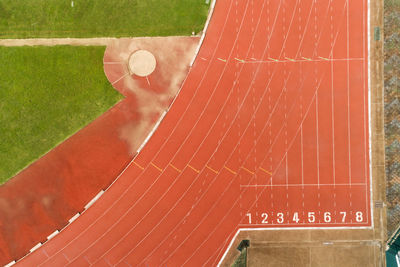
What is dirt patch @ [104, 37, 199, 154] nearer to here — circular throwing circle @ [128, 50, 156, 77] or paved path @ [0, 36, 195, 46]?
circular throwing circle @ [128, 50, 156, 77]

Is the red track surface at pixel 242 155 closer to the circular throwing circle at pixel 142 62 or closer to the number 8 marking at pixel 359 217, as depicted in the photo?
the number 8 marking at pixel 359 217

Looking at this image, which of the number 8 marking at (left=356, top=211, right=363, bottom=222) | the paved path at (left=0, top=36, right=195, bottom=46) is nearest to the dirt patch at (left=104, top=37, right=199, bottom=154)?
the paved path at (left=0, top=36, right=195, bottom=46)

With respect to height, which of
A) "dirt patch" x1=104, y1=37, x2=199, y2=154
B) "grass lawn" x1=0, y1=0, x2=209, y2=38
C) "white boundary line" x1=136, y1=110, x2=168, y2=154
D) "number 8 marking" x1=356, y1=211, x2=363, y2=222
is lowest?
"number 8 marking" x1=356, y1=211, x2=363, y2=222

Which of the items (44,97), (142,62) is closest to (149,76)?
(142,62)

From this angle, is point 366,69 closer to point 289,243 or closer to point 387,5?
point 387,5

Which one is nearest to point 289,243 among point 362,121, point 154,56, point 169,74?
point 362,121
